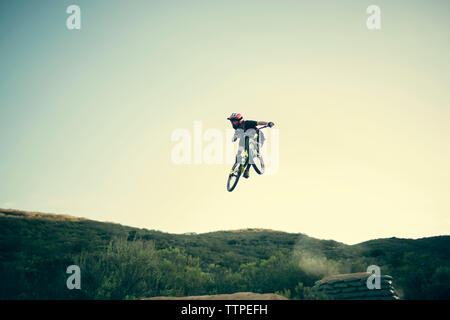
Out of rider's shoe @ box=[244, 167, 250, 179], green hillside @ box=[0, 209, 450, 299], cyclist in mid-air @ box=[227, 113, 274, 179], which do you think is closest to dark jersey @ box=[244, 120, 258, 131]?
cyclist in mid-air @ box=[227, 113, 274, 179]

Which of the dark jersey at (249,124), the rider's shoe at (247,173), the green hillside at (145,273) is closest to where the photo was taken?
the rider's shoe at (247,173)

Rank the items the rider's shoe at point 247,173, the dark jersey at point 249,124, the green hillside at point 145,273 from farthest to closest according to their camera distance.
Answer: the green hillside at point 145,273 → the dark jersey at point 249,124 → the rider's shoe at point 247,173

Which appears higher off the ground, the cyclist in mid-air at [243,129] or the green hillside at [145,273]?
the cyclist in mid-air at [243,129]

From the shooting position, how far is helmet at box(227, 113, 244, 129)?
399 inches

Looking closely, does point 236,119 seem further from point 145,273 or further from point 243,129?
point 145,273

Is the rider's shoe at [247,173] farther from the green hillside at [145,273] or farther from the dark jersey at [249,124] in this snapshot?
the green hillside at [145,273]

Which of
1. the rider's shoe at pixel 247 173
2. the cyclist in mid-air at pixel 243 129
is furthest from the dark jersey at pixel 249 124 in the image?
the rider's shoe at pixel 247 173

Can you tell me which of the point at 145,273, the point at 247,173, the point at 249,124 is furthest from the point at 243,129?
the point at 145,273

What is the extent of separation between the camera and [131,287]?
1330 centimetres

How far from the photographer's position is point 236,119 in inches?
399

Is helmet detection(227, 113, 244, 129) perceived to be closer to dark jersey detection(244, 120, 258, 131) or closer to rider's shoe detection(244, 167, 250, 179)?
dark jersey detection(244, 120, 258, 131)

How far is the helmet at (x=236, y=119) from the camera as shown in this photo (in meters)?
10.1
